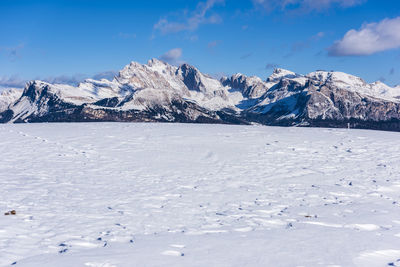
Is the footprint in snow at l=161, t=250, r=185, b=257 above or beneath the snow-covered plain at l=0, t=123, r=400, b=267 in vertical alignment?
beneath

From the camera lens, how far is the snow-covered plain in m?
9.88

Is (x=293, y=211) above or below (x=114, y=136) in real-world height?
below

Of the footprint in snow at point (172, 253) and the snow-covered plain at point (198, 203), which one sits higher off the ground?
the snow-covered plain at point (198, 203)

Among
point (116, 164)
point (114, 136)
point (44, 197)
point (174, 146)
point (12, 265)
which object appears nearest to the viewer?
point (12, 265)

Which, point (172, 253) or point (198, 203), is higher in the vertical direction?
point (198, 203)

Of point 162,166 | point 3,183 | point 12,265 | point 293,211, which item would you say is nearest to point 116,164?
point 162,166

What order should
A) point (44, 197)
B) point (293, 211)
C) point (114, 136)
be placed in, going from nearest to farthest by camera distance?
1. point (293, 211)
2. point (44, 197)
3. point (114, 136)

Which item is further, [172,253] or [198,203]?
[198,203]

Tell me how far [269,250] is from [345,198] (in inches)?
316

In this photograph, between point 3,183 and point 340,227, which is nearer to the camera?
point 340,227

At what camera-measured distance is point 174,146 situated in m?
28.8

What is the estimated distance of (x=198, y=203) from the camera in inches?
605

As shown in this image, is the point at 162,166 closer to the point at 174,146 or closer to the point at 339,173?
the point at 174,146

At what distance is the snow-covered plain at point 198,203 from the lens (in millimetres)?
9883
